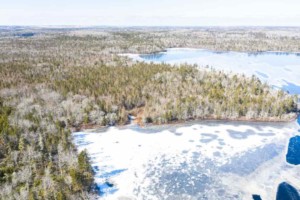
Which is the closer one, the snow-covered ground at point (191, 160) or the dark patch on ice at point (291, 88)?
the snow-covered ground at point (191, 160)

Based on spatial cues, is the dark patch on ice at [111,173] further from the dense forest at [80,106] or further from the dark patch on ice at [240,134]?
the dark patch on ice at [240,134]

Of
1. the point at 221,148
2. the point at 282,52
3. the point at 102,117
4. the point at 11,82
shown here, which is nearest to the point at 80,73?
the point at 11,82

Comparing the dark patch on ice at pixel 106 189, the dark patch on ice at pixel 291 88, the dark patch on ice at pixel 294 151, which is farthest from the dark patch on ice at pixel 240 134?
the dark patch on ice at pixel 291 88

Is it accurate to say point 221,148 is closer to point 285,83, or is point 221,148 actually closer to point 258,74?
point 285,83

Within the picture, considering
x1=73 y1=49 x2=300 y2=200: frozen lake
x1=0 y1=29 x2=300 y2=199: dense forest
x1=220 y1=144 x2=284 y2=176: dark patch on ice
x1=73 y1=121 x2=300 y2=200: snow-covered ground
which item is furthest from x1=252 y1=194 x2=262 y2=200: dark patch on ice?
x1=0 y1=29 x2=300 y2=199: dense forest

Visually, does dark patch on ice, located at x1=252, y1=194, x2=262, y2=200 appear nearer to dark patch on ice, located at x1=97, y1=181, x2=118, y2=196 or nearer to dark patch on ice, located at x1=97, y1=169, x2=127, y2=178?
dark patch on ice, located at x1=97, y1=181, x2=118, y2=196

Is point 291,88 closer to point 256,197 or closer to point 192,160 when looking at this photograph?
point 192,160
